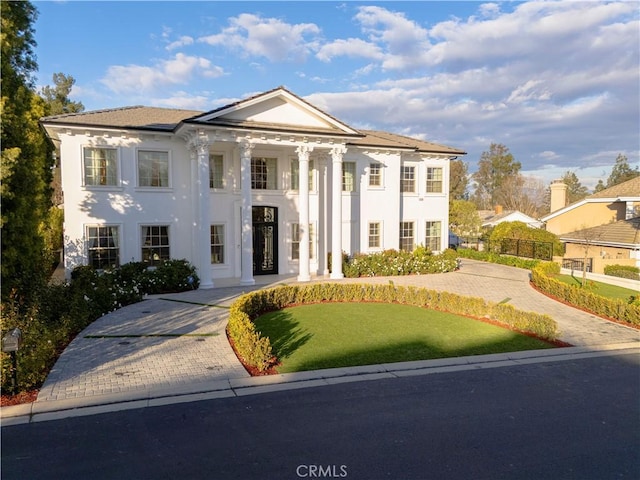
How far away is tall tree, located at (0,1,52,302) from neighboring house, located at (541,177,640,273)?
20.8 meters

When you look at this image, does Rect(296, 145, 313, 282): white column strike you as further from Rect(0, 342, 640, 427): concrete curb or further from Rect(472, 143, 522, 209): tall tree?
Rect(472, 143, 522, 209): tall tree

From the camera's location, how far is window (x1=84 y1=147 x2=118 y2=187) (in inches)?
677

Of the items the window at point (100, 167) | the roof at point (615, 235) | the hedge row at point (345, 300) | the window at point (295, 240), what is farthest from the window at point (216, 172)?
the roof at point (615, 235)

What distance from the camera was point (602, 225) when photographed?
95.3ft

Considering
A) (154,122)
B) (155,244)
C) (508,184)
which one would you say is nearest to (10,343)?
(155,244)

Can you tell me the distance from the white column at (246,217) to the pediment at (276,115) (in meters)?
1.19

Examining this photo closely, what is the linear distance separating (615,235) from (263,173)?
20.9 metres

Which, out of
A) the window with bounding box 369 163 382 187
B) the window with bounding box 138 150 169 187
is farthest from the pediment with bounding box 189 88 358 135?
the window with bounding box 369 163 382 187

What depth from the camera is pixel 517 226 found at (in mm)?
28391

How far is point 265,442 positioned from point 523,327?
8512 millimetres

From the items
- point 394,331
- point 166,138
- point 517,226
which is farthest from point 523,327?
point 517,226

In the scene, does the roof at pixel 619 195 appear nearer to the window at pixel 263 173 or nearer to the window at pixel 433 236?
the window at pixel 433 236

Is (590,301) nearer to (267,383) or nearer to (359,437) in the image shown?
(267,383)

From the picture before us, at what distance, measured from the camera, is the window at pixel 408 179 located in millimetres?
24013
